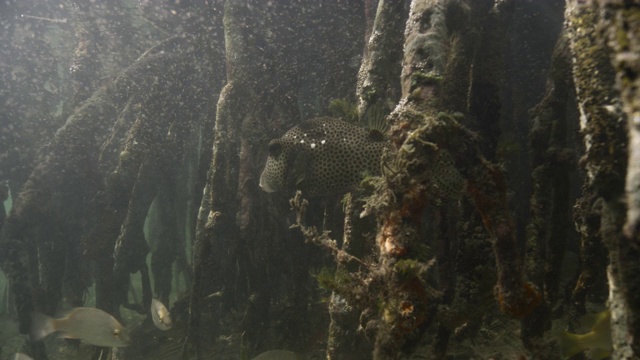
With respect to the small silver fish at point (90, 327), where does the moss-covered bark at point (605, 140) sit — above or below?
above

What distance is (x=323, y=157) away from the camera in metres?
4.44

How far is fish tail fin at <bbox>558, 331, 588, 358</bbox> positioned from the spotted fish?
7.30 feet

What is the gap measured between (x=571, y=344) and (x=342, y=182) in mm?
2536

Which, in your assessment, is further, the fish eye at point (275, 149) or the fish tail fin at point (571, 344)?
the fish eye at point (275, 149)

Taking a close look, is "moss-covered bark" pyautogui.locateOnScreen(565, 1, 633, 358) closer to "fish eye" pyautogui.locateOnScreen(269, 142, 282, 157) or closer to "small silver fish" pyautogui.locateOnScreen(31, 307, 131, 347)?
"fish eye" pyautogui.locateOnScreen(269, 142, 282, 157)

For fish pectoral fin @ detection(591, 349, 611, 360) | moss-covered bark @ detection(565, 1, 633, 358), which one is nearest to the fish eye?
moss-covered bark @ detection(565, 1, 633, 358)

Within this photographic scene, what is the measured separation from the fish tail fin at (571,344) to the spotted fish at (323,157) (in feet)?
7.30

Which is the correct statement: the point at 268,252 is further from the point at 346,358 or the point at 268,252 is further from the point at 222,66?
Answer: the point at 222,66

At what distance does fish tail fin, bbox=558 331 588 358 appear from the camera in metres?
3.05

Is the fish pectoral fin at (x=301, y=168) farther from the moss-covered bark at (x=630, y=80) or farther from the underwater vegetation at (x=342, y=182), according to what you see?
the moss-covered bark at (x=630, y=80)

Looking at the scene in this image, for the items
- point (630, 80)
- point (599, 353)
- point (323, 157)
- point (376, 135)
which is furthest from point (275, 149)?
point (630, 80)

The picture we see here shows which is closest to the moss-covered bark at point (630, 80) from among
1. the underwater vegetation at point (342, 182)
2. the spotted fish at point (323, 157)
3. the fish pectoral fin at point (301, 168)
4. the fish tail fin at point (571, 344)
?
the underwater vegetation at point (342, 182)

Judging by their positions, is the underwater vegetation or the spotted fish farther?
the spotted fish

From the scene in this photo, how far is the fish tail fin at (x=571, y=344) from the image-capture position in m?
3.05
